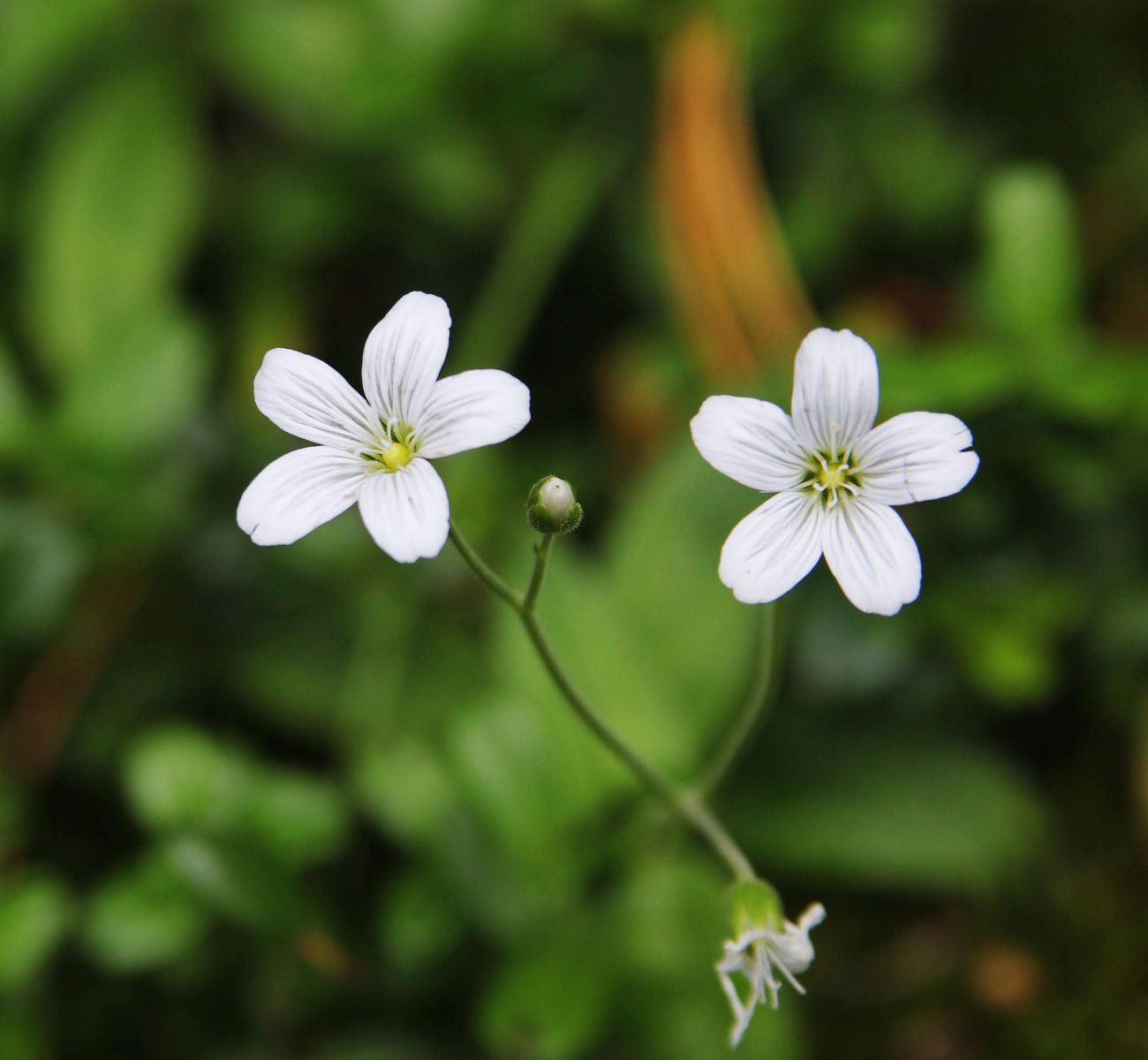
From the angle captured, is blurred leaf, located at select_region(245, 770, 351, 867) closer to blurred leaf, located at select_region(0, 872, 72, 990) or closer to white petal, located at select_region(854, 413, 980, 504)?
blurred leaf, located at select_region(0, 872, 72, 990)

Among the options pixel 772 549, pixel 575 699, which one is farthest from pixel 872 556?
pixel 575 699

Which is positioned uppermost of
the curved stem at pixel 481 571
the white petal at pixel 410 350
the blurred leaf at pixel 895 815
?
the blurred leaf at pixel 895 815

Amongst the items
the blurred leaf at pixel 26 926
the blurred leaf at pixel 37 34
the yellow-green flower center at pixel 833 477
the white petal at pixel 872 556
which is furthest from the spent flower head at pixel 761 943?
the blurred leaf at pixel 37 34

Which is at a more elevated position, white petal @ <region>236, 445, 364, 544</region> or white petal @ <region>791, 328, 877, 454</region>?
white petal @ <region>791, 328, 877, 454</region>

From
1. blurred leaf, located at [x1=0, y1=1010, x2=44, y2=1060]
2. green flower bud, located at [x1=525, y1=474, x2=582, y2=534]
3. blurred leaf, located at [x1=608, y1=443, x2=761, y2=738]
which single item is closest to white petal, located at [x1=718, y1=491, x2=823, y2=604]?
green flower bud, located at [x1=525, y1=474, x2=582, y2=534]

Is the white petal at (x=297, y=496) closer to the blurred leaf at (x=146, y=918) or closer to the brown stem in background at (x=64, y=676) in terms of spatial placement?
the blurred leaf at (x=146, y=918)

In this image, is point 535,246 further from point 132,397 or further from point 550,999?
point 550,999

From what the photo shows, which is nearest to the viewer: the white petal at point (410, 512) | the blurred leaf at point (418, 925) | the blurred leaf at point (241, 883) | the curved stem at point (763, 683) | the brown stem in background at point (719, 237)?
the white petal at point (410, 512)
